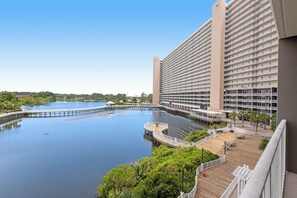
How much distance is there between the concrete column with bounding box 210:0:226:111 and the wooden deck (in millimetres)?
27266

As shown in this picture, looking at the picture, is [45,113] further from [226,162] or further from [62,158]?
[226,162]

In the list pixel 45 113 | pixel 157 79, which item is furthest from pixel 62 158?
pixel 157 79

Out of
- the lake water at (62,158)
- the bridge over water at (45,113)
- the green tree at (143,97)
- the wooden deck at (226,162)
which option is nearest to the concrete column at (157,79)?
the green tree at (143,97)

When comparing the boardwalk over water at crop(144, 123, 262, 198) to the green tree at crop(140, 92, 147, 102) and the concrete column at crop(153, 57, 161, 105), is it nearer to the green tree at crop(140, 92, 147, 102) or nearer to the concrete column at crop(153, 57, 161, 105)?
the concrete column at crop(153, 57, 161, 105)

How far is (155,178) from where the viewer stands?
11930 millimetres

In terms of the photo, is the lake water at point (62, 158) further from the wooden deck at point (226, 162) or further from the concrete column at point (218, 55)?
the concrete column at point (218, 55)

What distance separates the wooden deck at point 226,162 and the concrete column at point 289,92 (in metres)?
7.85

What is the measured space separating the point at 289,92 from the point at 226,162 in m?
13.1

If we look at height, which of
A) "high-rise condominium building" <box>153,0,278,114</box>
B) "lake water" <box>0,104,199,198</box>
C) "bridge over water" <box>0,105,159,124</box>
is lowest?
"lake water" <box>0,104,199,198</box>

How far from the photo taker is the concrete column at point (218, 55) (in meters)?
52.3

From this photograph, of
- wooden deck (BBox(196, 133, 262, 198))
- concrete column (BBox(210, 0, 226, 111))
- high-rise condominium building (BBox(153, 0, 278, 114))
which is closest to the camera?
wooden deck (BBox(196, 133, 262, 198))

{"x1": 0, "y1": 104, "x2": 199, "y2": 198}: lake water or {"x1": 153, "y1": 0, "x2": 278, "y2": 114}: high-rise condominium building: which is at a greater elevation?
{"x1": 153, "y1": 0, "x2": 278, "y2": 114}: high-rise condominium building

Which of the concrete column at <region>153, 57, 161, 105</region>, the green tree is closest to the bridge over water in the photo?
the concrete column at <region>153, 57, 161, 105</region>

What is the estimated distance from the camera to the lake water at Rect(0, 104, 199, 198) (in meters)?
16.5
